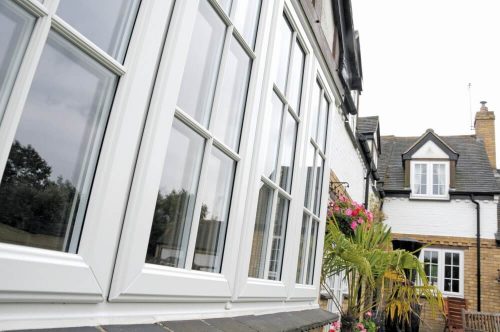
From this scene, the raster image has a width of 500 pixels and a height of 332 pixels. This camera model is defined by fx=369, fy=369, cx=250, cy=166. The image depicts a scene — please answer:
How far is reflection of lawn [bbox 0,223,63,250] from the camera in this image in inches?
35.2

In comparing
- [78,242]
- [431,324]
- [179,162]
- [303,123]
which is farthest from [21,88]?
[431,324]

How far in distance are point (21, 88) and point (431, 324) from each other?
14591 mm

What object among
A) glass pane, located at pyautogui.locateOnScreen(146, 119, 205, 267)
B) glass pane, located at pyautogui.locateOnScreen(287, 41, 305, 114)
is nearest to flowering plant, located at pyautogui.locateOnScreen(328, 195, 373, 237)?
glass pane, located at pyautogui.locateOnScreen(287, 41, 305, 114)

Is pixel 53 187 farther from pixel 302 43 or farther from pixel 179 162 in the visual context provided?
pixel 302 43

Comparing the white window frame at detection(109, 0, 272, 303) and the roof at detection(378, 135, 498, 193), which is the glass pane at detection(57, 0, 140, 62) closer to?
the white window frame at detection(109, 0, 272, 303)

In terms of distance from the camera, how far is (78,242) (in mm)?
1067

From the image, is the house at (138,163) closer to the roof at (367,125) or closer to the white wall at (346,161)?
the white wall at (346,161)

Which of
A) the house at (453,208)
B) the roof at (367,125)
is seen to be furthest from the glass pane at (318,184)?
the house at (453,208)

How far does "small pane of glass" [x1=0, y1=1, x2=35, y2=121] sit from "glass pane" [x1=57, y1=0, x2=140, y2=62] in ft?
0.38

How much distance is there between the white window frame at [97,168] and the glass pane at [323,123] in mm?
2500

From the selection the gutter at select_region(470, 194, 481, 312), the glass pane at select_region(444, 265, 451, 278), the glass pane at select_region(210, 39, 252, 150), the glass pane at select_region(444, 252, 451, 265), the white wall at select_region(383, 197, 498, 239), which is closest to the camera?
the glass pane at select_region(210, 39, 252, 150)

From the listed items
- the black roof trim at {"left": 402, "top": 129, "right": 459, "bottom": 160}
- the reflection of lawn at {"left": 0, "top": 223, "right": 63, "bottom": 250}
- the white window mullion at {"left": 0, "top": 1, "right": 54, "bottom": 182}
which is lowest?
the reflection of lawn at {"left": 0, "top": 223, "right": 63, "bottom": 250}

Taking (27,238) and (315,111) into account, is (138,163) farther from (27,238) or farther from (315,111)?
(315,111)

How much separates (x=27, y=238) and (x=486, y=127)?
18.9 metres
